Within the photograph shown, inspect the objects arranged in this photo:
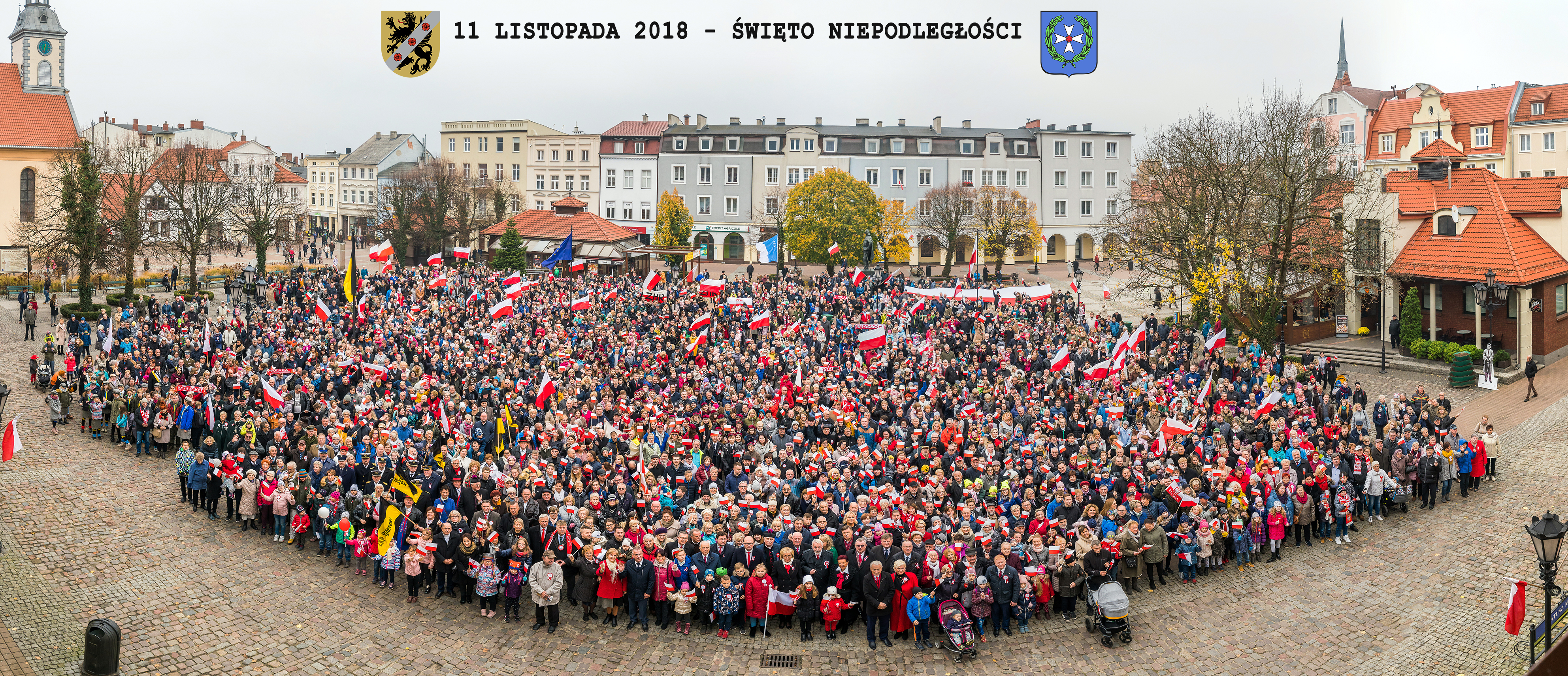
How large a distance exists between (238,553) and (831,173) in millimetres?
49823

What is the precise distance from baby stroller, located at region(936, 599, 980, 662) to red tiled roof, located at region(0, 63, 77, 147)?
58.3 meters

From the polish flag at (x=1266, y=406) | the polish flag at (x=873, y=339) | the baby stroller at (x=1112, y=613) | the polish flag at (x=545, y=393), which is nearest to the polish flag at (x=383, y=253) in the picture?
the polish flag at (x=545, y=393)

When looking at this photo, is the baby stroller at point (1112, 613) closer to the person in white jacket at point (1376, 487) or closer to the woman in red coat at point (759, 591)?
the woman in red coat at point (759, 591)

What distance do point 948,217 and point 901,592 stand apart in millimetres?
52053

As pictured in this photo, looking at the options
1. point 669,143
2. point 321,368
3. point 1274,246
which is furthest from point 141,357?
point 669,143

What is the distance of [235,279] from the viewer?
1858 inches

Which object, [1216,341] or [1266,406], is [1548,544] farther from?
[1216,341]

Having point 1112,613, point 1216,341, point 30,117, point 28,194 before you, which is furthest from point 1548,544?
point 30,117

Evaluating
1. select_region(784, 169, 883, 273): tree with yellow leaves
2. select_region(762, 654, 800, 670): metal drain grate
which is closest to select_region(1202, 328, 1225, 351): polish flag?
select_region(762, 654, 800, 670): metal drain grate

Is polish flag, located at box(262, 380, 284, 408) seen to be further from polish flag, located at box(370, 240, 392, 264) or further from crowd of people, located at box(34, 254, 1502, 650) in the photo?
polish flag, located at box(370, 240, 392, 264)

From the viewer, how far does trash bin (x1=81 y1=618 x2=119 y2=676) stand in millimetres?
11852

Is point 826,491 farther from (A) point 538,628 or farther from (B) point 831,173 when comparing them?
(B) point 831,173

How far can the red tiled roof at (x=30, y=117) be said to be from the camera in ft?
181

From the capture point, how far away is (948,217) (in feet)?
211
